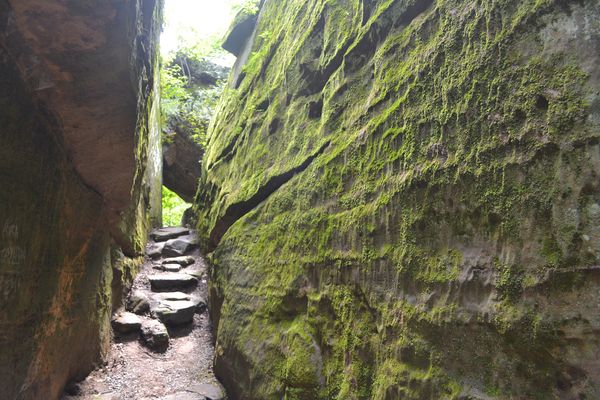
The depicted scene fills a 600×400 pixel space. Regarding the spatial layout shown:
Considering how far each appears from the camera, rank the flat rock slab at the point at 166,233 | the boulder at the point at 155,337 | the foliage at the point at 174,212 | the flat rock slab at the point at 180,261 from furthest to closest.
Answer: the foliage at the point at 174,212, the flat rock slab at the point at 166,233, the flat rock slab at the point at 180,261, the boulder at the point at 155,337

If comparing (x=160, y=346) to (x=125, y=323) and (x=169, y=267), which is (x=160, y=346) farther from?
(x=169, y=267)

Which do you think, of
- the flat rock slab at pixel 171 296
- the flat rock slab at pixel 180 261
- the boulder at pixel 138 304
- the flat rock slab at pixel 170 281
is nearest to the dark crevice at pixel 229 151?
the flat rock slab at pixel 180 261

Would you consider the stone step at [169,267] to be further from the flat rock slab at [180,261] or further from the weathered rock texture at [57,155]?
the weathered rock texture at [57,155]

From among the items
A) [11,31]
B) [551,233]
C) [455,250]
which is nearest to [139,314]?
[11,31]

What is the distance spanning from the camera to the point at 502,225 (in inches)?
86.4

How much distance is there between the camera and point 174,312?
6996 mm

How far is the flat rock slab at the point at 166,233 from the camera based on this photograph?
11.0 metres

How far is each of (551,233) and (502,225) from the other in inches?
10.4

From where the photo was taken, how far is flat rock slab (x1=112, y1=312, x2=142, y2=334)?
246 inches

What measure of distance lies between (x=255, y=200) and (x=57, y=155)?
2.58 meters

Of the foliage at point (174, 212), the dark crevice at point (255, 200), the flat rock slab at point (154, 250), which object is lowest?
the flat rock slab at point (154, 250)

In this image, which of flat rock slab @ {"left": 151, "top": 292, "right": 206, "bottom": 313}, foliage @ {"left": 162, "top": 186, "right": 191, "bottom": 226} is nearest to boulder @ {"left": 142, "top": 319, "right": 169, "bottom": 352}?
flat rock slab @ {"left": 151, "top": 292, "right": 206, "bottom": 313}

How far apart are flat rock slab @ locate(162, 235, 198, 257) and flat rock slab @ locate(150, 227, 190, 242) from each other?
2.25 feet

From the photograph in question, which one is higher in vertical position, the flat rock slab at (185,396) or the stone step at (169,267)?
the stone step at (169,267)
